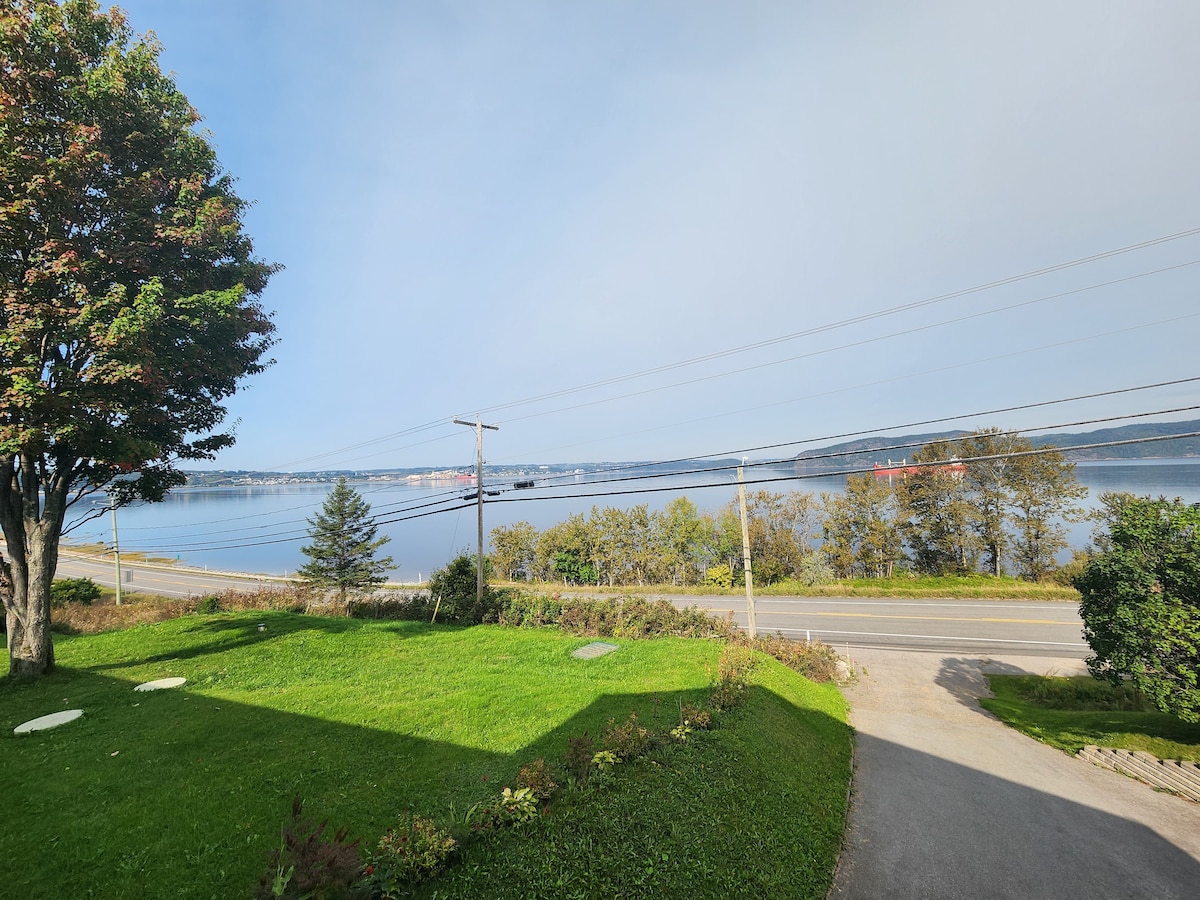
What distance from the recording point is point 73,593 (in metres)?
23.2

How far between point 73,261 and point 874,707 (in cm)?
2168

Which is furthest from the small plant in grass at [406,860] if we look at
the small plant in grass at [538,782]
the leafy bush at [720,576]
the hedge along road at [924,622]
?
the leafy bush at [720,576]

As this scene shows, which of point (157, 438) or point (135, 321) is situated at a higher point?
point (135, 321)

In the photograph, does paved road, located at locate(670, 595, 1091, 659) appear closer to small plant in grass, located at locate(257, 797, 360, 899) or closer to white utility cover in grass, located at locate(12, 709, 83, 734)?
small plant in grass, located at locate(257, 797, 360, 899)

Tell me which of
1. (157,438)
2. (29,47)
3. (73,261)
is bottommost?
(157,438)

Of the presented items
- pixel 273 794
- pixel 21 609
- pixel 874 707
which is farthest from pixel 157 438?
pixel 874 707

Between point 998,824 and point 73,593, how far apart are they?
36097 millimetres

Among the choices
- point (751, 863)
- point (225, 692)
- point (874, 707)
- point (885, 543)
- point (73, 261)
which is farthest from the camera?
point (885, 543)

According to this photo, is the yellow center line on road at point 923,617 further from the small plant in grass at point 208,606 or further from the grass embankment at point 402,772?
the small plant in grass at point 208,606

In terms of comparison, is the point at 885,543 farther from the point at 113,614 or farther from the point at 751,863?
the point at 113,614

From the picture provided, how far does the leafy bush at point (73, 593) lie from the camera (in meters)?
22.0

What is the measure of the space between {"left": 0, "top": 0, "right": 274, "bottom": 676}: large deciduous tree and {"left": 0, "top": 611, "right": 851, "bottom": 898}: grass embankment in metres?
4.75

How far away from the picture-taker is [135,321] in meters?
9.05

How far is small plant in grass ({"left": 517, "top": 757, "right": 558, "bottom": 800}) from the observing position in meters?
6.20
